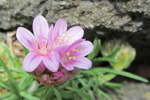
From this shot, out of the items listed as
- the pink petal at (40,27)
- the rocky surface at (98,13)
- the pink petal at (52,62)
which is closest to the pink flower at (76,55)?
the pink petal at (52,62)

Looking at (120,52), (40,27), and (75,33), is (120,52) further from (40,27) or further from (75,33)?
(40,27)

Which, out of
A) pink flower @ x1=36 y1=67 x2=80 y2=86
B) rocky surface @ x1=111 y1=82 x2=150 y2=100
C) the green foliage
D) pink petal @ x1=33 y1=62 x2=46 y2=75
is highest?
pink petal @ x1=33 y1=62 x2=46 y2=75

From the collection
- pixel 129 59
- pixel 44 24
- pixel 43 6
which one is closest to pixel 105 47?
pixel 129 59

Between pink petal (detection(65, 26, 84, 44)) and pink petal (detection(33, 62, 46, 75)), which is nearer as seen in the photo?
pink petal (detection(33, 62, 46, 75))

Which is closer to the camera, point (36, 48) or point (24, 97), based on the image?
point (36, 48)

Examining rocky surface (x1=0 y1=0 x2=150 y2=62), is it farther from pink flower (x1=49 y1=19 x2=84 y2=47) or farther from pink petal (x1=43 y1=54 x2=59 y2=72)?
pink petal (x1=43 y1=54 x2=59 y2=72)

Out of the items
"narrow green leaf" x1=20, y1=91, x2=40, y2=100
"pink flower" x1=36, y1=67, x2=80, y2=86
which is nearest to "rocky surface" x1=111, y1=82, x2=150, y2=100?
"narrow green leaf" x1=20, y1=91, x2=40, y2=100

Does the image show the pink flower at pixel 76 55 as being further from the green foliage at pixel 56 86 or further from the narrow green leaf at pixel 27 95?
the narrow green leaf at pixel 27 95

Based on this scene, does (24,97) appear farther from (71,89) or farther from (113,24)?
(113,24)
